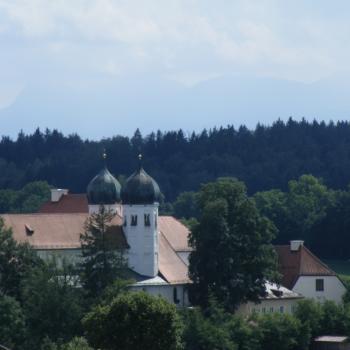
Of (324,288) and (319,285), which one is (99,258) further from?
(324,288)

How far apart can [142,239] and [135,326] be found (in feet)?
67.6

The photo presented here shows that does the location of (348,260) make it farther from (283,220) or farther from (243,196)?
(243,196)

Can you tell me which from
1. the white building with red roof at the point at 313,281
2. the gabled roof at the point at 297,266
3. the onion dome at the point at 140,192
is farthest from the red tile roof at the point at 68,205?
the onion dome at the point at 140,192

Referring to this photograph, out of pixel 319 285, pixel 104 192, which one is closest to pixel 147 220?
pixel 104 192

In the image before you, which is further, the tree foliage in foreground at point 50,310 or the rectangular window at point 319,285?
the rectangular window at point 319,285

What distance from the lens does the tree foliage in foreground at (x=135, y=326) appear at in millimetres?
78006

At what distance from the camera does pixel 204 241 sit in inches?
3829

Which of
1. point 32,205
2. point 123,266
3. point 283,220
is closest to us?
point 123,266

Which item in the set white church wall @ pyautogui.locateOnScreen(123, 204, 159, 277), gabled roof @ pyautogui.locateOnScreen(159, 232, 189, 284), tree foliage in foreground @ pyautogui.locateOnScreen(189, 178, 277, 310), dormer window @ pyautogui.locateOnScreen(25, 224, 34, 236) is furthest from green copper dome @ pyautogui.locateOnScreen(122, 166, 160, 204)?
dormer window @ pyautogui.locateOnScreen(25, 224, 34, 236)

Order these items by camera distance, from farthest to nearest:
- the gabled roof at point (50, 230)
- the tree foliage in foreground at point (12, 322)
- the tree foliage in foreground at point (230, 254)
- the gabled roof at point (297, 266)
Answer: the gabled roof at point (297, 266)
the gabled roof at point (50, 230)
the tree foliage in foreground at point (230, 254)
the tree foliage in foreground at point (12, 322)

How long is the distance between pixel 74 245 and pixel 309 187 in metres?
69.7

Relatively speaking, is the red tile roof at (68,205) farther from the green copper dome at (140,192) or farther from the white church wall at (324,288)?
the green copper dome at (140,192)

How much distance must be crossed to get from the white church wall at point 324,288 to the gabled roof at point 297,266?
0.82ft

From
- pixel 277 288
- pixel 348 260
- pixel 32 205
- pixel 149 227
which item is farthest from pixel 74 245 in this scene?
pixel 32 205
